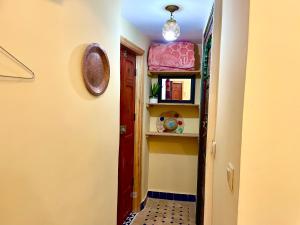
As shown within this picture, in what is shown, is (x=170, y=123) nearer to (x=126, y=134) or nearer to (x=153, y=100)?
(x=153, y=100)

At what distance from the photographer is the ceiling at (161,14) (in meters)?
2.10

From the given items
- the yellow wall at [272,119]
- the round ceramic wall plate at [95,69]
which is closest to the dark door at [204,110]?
the round ceramic wall plate at [95,69]

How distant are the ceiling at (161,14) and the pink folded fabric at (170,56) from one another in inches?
10.4

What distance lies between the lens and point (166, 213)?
10.4 feet

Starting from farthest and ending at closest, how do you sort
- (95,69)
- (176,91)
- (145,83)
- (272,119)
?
(176,91), (145,83), (95,69), (272,119)

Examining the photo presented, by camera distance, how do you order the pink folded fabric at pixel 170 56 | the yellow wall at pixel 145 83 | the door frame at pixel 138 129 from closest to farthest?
the yellow wall at pixel 145 83
the door frame at pixel 138 129
the pink folded fabric at pixel 170 56

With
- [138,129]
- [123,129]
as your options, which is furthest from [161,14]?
[138,129]

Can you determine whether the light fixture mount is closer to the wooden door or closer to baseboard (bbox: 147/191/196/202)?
the wooden door

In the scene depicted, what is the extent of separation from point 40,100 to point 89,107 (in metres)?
0.48

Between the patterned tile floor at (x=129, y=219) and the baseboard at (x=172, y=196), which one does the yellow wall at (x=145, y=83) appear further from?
the patterned tile floor at (x=129, y=219)

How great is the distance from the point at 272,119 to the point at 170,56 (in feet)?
8.82

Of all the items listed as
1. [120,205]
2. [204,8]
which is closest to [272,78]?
[204,8]

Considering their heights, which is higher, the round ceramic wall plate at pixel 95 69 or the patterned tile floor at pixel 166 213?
the round ceramic wall plate at pixel 95 69

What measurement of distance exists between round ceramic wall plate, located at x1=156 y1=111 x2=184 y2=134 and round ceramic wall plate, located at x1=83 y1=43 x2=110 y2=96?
202cm
